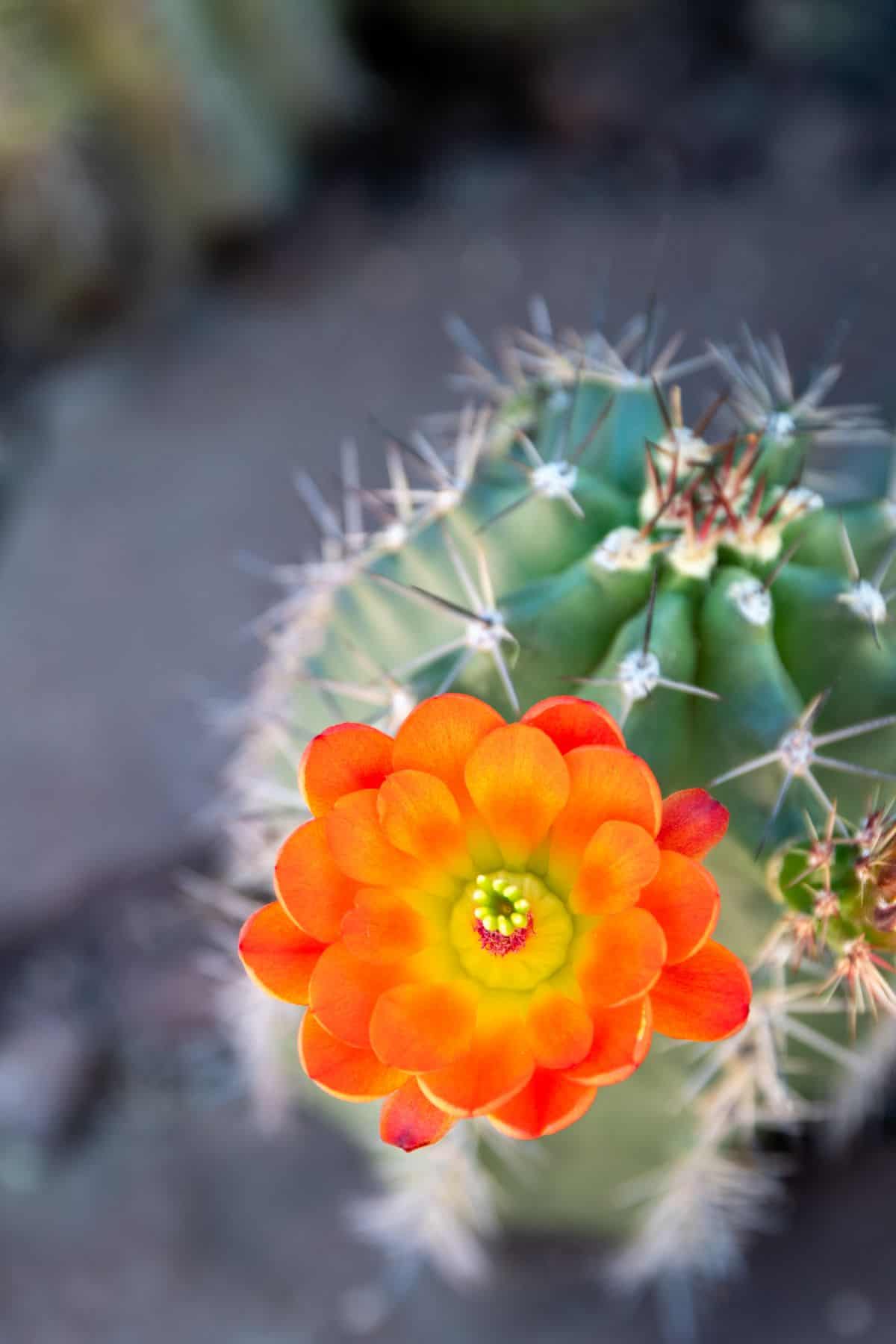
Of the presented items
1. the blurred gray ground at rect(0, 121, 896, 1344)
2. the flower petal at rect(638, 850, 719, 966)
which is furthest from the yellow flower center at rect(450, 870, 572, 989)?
the blurred gray ground at rect(0, 121, 896, 1344)

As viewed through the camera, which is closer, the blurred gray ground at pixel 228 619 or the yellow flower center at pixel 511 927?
the yellow flower center at pixel 511 927

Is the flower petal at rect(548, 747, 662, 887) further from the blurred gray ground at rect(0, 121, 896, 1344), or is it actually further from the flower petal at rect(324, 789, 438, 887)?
the blurred gray ground at rect(0, 121, 896, 1344)

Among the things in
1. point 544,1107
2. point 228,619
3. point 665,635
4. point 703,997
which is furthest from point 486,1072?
point 228,619

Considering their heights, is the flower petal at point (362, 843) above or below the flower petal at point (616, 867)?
above

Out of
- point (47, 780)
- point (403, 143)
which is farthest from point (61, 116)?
point (47, 780)

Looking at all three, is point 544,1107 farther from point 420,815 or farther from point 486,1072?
point 420,815

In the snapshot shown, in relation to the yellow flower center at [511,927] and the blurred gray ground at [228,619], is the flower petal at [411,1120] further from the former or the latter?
the blurred gray ground at [228,619]

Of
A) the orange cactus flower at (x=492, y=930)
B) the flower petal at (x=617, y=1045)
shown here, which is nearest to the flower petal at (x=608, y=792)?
the orange cactus flower at (x=492, y=930)

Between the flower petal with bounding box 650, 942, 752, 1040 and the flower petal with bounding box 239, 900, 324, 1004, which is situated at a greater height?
the flower petal with bounding box 239, 900, 324, 1004
